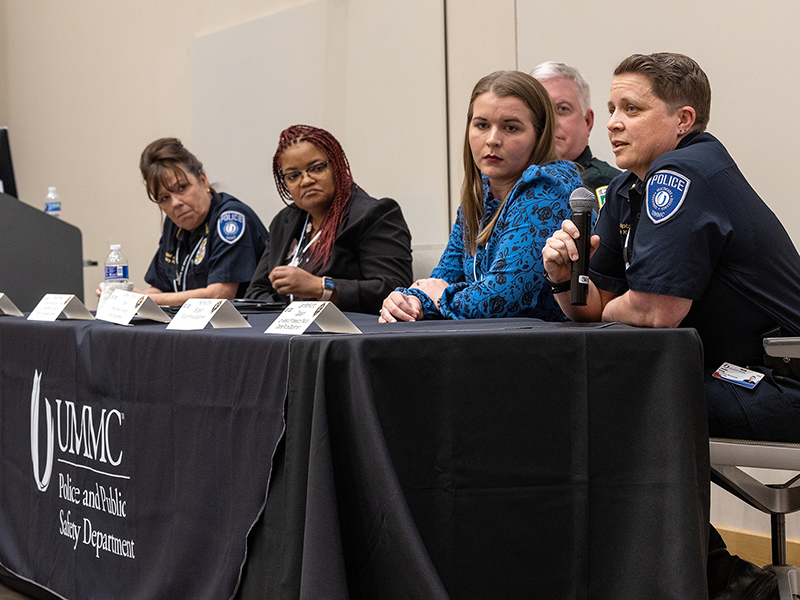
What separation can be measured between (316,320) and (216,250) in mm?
2026

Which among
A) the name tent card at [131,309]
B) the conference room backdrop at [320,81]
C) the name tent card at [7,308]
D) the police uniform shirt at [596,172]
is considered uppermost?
the conference room backdrop at [320,81]

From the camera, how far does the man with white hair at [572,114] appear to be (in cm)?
251

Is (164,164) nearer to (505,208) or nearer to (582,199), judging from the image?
(505,208)

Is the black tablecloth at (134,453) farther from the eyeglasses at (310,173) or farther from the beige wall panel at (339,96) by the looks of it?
the beige wall panel at (339,96)

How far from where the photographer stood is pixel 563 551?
1.10m

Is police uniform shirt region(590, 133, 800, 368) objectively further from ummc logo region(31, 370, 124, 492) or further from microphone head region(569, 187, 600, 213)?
ummc logo region(31, 370, 124, 492)

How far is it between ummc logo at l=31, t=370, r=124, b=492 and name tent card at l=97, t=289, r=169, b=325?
0.18m

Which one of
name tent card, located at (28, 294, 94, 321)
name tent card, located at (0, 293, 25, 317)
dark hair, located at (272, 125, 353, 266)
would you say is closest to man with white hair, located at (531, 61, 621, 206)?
dark hair, located at (272, 125, 353, 266)

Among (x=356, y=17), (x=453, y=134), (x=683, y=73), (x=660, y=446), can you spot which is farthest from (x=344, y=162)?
(x=660, y=446)

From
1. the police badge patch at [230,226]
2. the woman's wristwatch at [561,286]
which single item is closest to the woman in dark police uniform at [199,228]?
the police badge patch at [230,226]

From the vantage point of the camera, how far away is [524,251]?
1.61 meters

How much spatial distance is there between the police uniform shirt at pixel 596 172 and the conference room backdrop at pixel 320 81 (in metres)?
0.22

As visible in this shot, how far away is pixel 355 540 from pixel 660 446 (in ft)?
1.49

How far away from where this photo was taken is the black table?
3.33 ft
